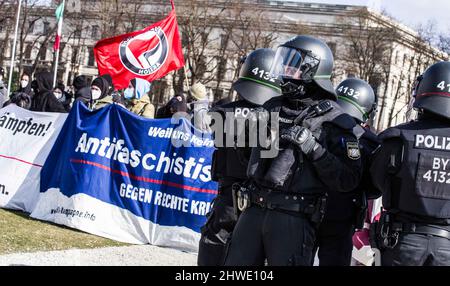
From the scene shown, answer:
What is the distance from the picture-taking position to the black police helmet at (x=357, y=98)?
6.31 meters

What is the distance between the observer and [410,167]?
433cm

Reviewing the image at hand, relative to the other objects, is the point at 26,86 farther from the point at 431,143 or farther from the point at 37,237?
the point at 431,143

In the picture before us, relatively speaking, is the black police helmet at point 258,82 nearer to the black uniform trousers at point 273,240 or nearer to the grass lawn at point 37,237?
the black uniform trousers at point 273,240

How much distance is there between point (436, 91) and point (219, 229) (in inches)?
84.3

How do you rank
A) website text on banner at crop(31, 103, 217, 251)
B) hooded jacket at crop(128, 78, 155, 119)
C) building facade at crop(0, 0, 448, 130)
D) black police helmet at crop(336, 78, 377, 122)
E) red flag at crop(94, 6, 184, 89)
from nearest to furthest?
black police helmet at crop(336, 78, 377, 122) → website text on banner at crop(31, 103, 217, 251) → hooded jacket at crop(128, 78, 155, 119) → red flag at crop(94, 6, 184, 89) → building facade at crop(0, 0, 448, 130)

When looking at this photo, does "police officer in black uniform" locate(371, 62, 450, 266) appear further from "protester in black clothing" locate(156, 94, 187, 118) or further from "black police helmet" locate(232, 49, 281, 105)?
"protester in black clothing" locate(156, 94, 187, 118)

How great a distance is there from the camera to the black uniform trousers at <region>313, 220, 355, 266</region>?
5184 millimetres

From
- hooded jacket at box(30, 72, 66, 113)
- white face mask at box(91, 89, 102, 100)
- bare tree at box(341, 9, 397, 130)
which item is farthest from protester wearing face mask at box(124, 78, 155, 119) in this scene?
bare tree at box(341, 9, 397, 130)

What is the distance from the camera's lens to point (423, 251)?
14.1ft

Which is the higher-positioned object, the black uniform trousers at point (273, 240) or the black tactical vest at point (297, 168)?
the black tactical vest at point (297, 168)

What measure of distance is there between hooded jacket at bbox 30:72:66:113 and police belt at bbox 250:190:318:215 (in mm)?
8291

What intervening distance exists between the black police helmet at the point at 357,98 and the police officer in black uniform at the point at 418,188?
1.80 meters

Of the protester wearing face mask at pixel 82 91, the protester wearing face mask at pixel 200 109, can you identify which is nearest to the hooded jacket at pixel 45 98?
the protester wearing face mask at pixel 82 91
